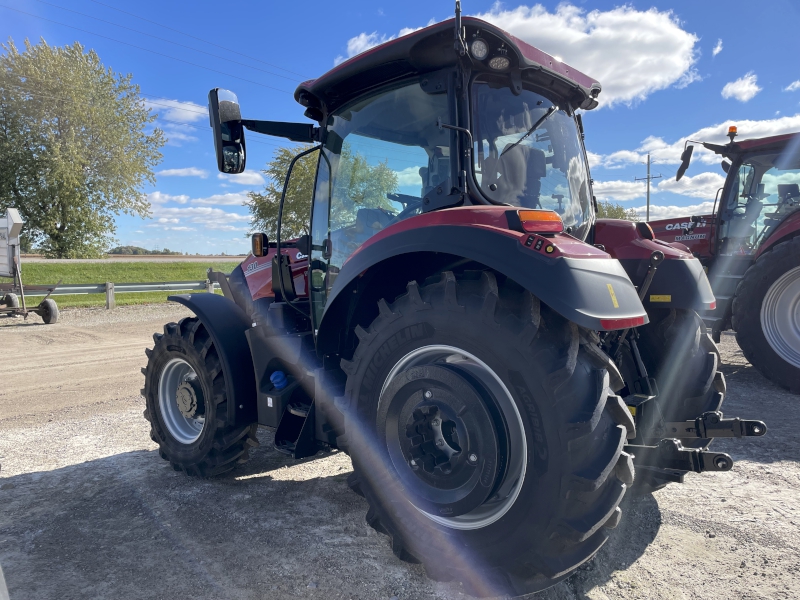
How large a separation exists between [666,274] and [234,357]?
268 centimetres

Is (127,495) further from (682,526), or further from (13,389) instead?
(13,389)

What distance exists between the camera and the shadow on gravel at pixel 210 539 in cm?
246

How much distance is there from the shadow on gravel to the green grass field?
1275 cm

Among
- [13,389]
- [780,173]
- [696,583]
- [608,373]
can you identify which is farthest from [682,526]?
[13,389]

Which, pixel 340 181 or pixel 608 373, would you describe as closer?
pixel 608 373

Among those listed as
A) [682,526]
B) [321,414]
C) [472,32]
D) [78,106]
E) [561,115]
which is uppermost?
[78,106]

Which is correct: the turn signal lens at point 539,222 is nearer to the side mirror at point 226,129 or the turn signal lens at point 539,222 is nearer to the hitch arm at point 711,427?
the hitch arm at point 711,427

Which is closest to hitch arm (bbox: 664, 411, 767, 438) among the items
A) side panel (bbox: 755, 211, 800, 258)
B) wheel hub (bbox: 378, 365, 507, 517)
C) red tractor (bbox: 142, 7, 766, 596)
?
red tractor (bbox: 142, 7, 766, 596)

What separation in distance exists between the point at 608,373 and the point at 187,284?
18140 millimetres

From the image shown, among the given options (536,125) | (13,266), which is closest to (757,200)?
(536,125)

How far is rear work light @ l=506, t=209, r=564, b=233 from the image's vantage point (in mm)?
2214

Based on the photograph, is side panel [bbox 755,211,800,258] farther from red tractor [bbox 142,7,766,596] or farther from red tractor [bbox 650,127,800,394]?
red tractor [bbox 142,7,766,596]

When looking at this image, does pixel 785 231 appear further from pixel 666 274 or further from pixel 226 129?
pixel 226 129

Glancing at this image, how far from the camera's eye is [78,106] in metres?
26.6
